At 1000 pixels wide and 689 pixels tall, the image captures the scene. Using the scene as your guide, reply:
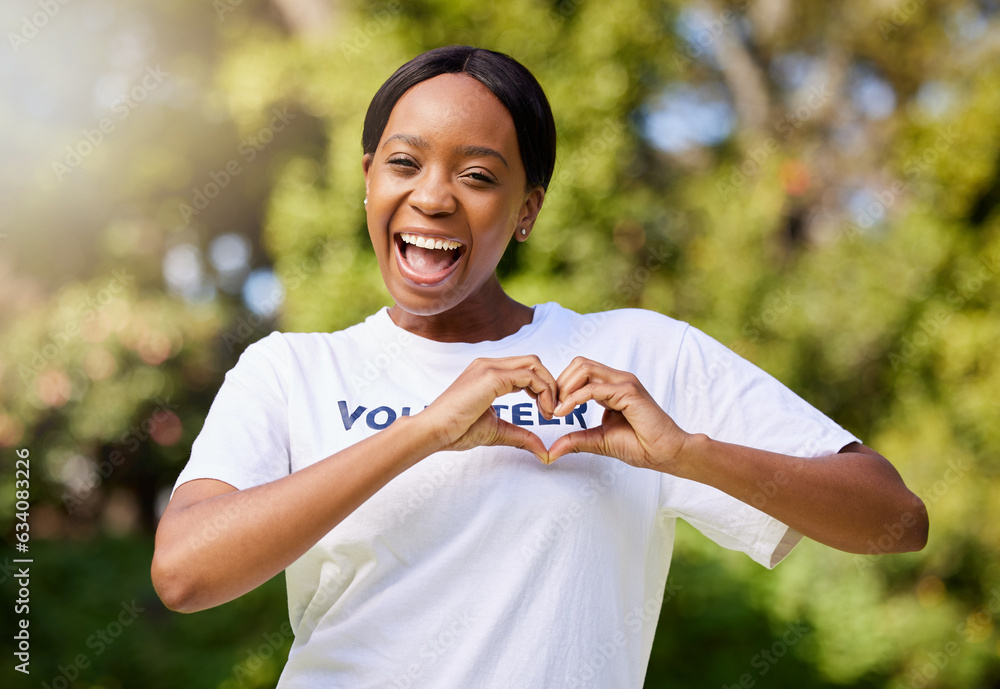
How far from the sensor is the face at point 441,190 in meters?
1.52

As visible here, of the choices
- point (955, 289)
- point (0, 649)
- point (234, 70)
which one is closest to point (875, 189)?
point (955, 289)

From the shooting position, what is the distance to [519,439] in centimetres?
143

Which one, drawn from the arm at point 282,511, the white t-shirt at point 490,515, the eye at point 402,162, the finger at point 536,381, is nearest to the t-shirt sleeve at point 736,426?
the white t-shirt at point 490,515

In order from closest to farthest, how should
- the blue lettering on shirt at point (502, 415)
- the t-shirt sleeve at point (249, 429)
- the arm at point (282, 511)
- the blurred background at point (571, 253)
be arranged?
the arm at point (282, 511) → the t-shirt sleeve at point (249, 429) → the blue lettering on shirt at point (502, 415) → the blurred background at point (571, 253)

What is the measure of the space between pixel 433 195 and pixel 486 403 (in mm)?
393

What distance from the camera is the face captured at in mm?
1524

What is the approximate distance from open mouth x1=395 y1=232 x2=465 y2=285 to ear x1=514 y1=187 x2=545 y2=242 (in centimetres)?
19

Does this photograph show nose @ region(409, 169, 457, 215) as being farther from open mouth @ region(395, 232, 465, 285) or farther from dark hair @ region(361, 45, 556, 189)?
dark hair @ region(361, 45, 556, 189)

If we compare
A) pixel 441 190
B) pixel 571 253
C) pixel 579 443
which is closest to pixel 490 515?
pixel 579 443

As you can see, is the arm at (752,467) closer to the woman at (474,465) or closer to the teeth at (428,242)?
the woman at (474,465)

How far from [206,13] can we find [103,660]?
3.87 meters

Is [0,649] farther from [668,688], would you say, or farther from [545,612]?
[545,612]

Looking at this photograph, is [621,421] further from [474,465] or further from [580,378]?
[474,465]

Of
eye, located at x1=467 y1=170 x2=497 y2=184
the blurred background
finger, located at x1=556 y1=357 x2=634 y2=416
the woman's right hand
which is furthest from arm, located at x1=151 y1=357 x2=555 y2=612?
the blurred background
